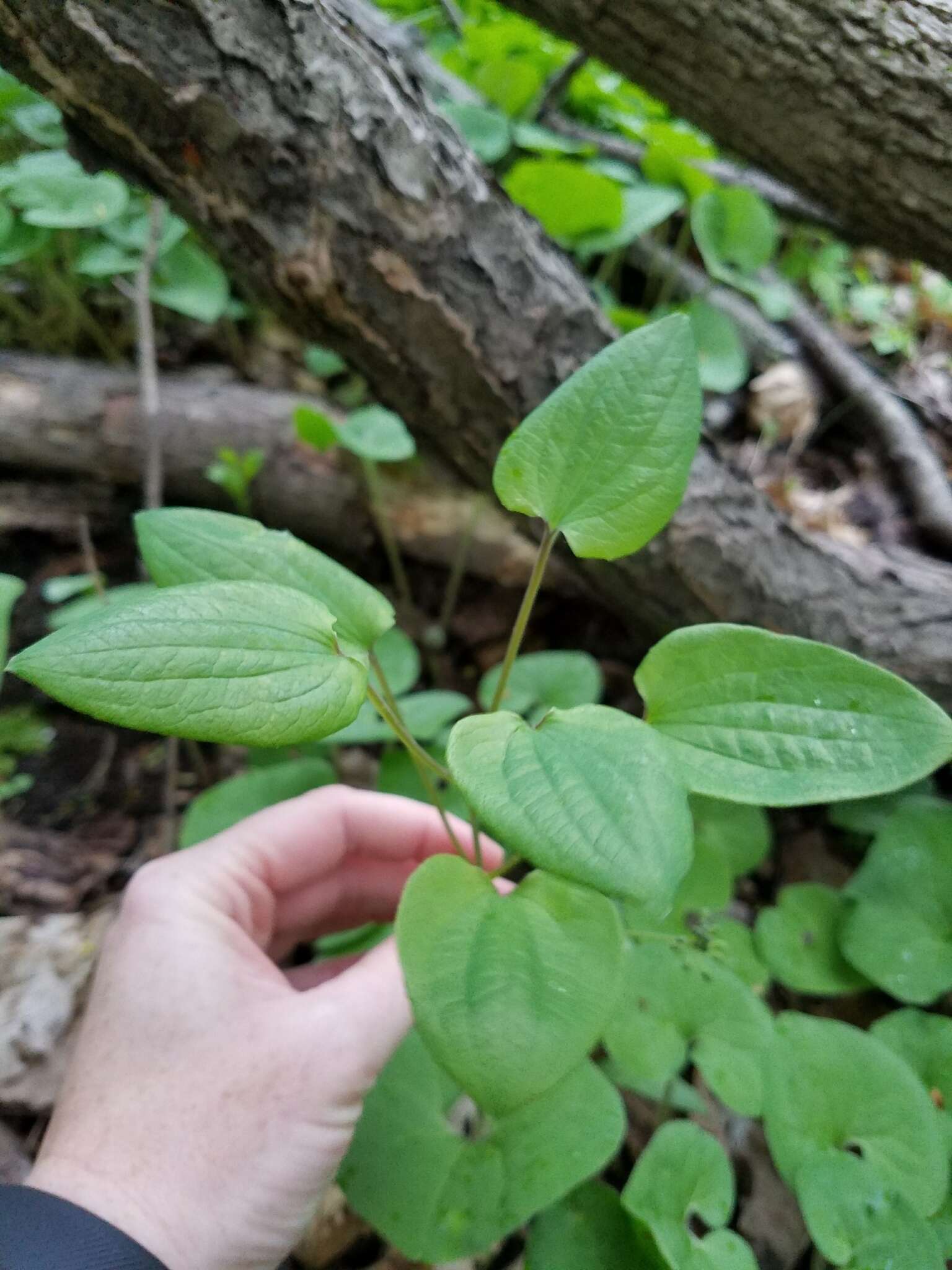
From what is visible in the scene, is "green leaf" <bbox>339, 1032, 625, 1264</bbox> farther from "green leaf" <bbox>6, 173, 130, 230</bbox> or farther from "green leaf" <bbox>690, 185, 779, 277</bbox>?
"green leaf" <bbox>690, 185, 779, 277</bbox>

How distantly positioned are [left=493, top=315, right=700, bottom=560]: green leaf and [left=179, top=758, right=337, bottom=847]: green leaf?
700 mm

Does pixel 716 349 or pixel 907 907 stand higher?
pixel 716 349

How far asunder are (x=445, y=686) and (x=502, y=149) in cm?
120

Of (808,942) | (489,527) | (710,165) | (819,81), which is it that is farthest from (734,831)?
(710,165)

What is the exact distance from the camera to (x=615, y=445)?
661 mm

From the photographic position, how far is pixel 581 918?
642 millimetres

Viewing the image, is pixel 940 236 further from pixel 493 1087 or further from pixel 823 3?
pixel 493 1087

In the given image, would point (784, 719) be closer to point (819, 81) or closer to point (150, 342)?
point (819, 81)

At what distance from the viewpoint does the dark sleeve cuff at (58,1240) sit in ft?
2.11

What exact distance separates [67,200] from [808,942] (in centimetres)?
160

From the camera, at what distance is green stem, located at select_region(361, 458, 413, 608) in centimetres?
154

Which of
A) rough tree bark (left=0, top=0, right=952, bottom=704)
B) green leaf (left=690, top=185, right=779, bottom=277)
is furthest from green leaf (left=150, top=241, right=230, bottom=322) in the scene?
green leaf (left=690, top=185, right=779, bottom=277)

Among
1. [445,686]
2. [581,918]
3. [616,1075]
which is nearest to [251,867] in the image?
[581,918]

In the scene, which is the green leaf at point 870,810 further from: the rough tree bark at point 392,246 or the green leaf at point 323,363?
the green leaf at point 323,363
